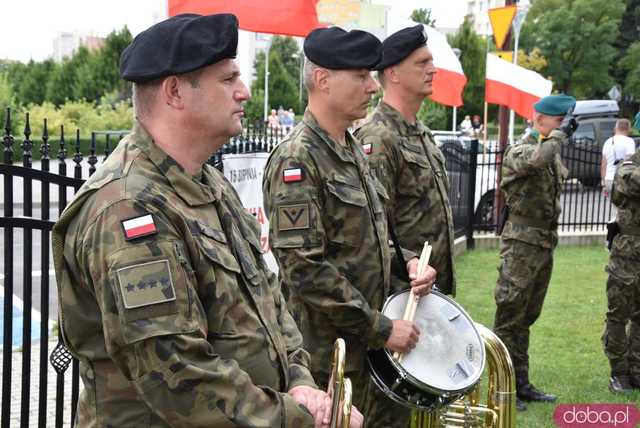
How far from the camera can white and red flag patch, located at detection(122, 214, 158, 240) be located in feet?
6.18

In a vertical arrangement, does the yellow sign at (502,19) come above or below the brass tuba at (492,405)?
above

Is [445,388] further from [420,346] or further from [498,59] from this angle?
[498,59]

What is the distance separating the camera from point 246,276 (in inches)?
85.9

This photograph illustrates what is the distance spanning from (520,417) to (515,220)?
1.35 m

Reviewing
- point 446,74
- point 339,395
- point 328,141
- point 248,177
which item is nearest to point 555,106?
point 248,177

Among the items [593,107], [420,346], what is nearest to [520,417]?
[420,346]

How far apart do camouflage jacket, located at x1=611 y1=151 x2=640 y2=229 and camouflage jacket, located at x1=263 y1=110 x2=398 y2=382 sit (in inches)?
109

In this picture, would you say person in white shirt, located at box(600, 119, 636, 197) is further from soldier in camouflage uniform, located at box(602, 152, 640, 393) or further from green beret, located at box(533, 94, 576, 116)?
green beret, located at box(533, 94, 576, 116)

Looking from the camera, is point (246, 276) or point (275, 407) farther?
point (246, 276)

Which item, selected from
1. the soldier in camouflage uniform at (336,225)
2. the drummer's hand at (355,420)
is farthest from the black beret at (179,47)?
the soldier in camouflage uniform at (336,225)

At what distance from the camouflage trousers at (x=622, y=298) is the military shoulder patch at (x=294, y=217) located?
3424 mm

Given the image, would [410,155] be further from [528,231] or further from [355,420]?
[355,420]

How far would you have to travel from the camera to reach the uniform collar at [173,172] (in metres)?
2.08

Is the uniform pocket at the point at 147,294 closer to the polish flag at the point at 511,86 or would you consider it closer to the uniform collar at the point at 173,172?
→ the uniform collar at the point at 173,172
